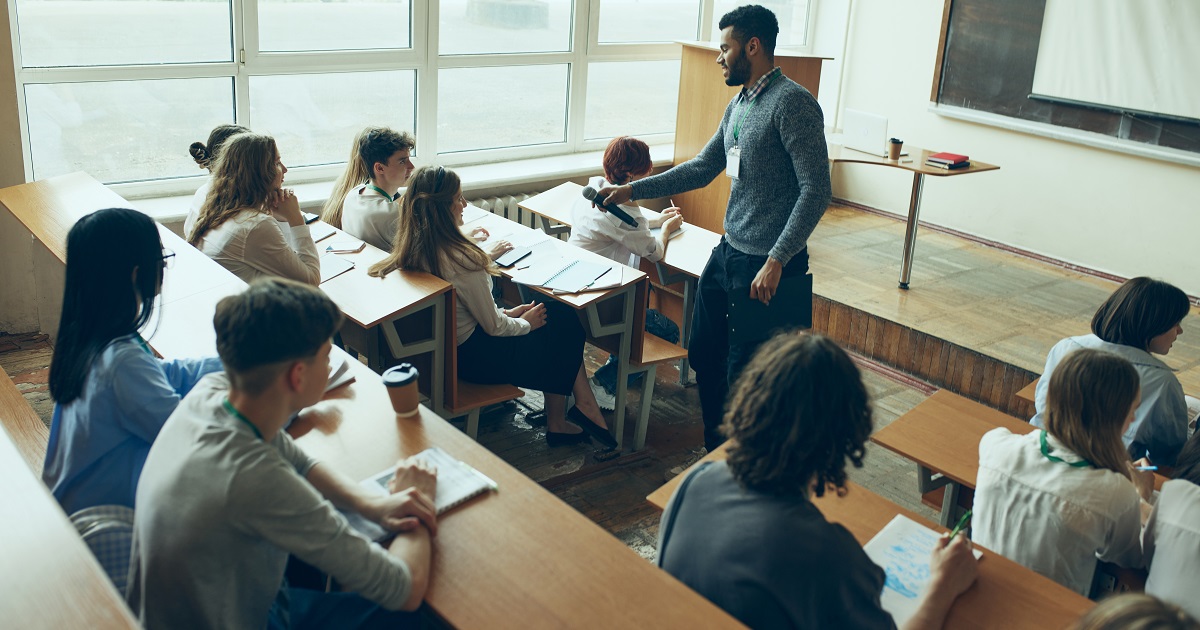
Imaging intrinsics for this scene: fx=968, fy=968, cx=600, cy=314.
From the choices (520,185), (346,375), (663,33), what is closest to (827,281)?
(520,185)

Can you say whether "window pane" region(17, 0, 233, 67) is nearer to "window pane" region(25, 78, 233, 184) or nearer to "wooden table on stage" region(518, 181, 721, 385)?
"window pane" region(25, 78, 233, 184)

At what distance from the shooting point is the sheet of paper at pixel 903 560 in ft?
6.19

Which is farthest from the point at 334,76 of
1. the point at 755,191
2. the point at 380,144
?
the point at 755,191

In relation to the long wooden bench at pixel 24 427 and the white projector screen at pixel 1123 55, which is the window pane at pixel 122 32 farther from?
the white projector screen at pixel 1123 55

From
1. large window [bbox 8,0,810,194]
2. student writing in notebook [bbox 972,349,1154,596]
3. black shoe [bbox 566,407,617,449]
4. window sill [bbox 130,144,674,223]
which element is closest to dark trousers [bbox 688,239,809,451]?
black shoe [bbox 566,407,617,449]

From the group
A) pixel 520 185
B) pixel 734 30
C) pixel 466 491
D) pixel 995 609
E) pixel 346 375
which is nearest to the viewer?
pixel 995 609

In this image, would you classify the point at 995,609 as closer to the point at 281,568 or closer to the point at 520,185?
the point at 281,568

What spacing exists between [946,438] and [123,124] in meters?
4.33

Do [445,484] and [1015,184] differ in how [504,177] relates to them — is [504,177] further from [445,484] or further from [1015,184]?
[445,484]

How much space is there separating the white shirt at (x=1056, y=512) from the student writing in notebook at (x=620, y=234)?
2208 millimetres

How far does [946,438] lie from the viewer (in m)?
2.73

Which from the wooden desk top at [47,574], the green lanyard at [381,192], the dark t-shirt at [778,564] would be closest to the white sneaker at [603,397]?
the green lanyard at [381,192]

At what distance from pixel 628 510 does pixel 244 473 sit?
2138mm

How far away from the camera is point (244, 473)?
1611 mm
